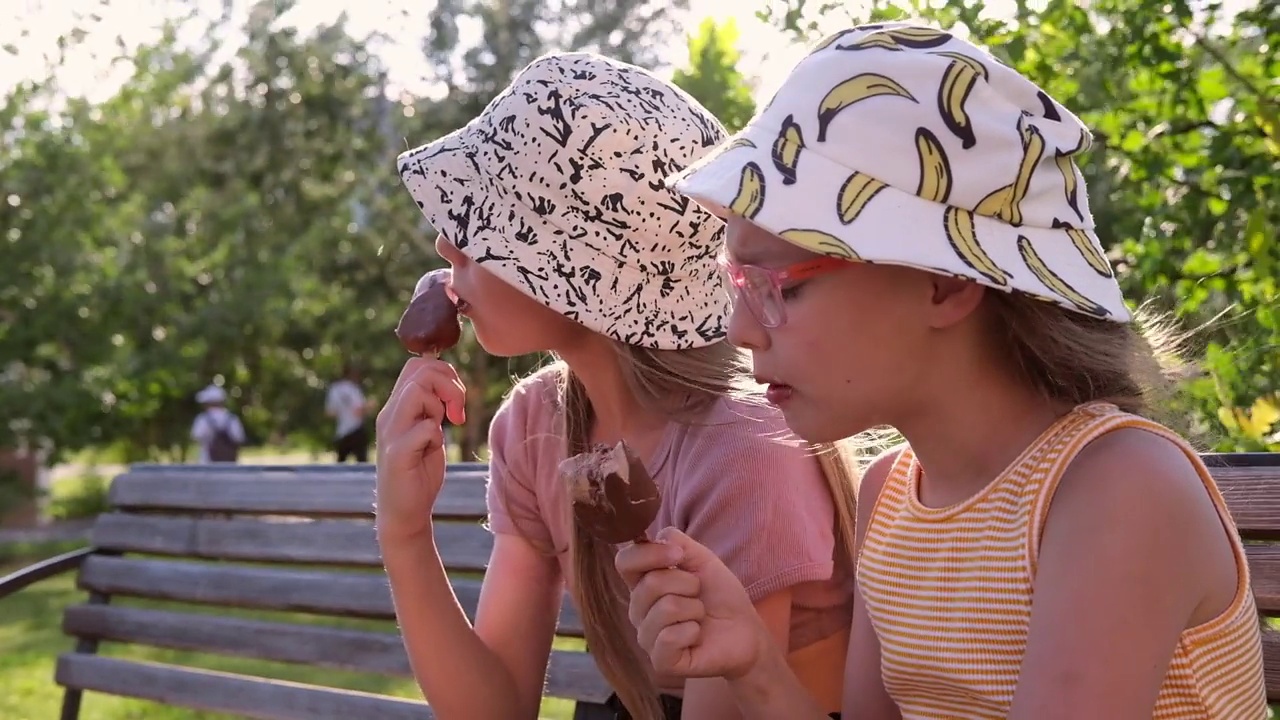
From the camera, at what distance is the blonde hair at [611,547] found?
2.24 m

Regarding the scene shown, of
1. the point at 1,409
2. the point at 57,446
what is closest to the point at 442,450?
the point at 1,409

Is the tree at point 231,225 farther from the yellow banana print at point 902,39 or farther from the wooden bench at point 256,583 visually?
the yellow banana print at point 902,39

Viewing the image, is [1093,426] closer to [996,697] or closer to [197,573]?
[996,697]

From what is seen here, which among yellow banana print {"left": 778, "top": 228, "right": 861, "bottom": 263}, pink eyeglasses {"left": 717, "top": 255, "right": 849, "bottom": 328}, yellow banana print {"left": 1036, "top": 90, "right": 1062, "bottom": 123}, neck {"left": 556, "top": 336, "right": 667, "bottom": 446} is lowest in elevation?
neck {"left": 556, "top": 336, "right": 667, "bottom": 446}

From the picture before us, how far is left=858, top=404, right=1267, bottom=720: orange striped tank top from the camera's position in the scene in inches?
61.5

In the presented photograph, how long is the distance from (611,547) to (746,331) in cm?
74

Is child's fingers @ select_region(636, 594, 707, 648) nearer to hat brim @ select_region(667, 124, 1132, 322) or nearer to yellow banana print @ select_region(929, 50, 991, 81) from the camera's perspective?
hat brim @ select_region(667, 124, 1132, 322)

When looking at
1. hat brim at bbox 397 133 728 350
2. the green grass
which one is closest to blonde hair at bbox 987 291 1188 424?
hat brim at bbox 397 133 728 350

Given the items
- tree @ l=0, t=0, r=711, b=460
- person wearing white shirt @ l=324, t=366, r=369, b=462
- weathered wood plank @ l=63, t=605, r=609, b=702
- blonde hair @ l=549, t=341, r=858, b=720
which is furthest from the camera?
person wearing white shirt @ l=324, t=366, r=369, b=462

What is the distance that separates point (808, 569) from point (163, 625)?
233cm

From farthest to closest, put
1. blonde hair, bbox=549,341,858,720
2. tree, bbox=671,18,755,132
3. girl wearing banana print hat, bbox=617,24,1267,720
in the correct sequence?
tree, bbox=671,18,755,132, blonde hair, bbox=549,341,858,720, girl wearing banana print hat, bbox=617,24,1267,720

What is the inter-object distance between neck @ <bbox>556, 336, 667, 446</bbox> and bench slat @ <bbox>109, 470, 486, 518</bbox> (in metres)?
0.70

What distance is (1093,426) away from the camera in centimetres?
157

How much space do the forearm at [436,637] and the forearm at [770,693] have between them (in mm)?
671
